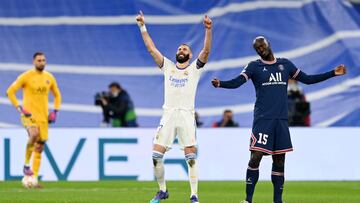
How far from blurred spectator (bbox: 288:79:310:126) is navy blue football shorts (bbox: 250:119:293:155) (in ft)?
33.6

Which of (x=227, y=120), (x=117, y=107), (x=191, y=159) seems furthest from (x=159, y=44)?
(x=191, y=159)

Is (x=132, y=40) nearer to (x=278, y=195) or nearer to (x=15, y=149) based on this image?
(x=15, y=149)

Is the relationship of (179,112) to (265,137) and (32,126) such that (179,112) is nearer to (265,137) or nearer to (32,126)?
(265,137)

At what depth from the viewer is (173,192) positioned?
18641mm

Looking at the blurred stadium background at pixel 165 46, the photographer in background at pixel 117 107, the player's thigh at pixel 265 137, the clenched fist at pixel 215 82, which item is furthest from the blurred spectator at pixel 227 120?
the clenched fist at pixel 215 82

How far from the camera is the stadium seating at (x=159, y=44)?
26.1 metres

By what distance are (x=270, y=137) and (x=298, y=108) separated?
1041 centimetres

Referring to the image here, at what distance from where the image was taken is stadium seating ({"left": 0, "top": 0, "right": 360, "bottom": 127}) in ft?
85.7

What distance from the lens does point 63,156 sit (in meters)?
23.5

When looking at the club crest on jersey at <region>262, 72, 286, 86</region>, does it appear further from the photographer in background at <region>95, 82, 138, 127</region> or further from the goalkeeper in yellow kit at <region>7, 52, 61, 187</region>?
the photographer in background at <region>95, 82, 138, 127</region>

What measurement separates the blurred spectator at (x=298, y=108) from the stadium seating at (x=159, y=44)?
0.84m

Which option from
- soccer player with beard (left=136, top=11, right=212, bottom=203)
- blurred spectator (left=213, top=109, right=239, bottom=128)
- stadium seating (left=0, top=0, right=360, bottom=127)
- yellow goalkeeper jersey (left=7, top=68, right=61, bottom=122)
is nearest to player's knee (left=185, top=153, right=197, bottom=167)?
soccer player with beard (left=136, top=11, right=212, bottom=203)

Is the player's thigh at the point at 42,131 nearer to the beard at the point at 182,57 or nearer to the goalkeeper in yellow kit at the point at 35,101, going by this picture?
the goalkeeper in yellow kit at the point at 35,101

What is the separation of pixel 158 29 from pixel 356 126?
5199mm
